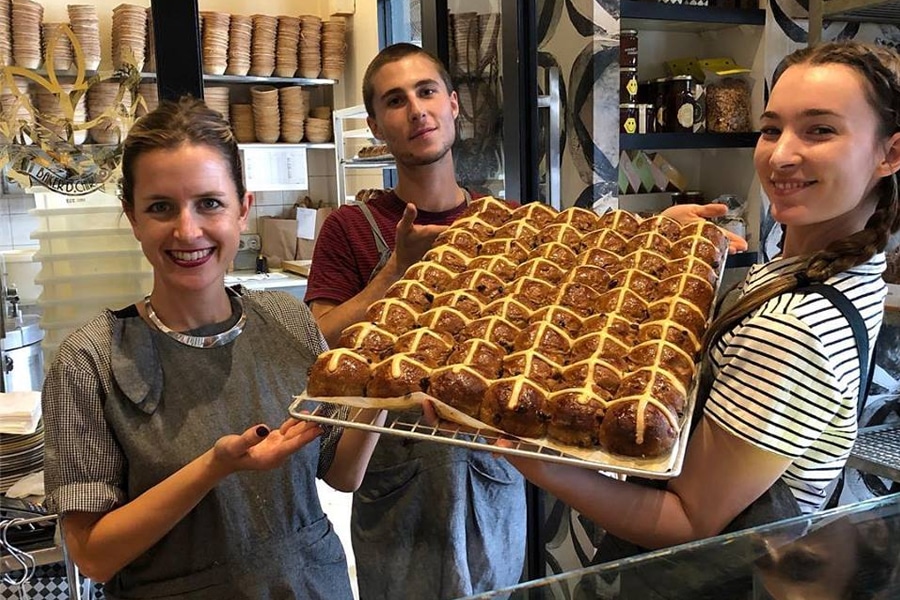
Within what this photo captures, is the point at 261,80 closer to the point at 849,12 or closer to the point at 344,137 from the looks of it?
the point at 344,137

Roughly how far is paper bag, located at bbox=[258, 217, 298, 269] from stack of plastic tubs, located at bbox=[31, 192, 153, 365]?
199cm

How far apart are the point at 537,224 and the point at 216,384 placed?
674 mm

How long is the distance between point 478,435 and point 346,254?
675 millimetres

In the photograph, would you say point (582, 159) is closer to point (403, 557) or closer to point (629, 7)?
point (629, 7)

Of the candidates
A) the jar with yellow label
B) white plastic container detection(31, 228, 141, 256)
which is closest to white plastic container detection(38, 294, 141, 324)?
white plastic container detection(31, 228, 141, 256)

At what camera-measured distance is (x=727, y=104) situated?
256cm

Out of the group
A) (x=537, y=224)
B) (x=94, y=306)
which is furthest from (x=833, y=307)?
(x=94, y=306)

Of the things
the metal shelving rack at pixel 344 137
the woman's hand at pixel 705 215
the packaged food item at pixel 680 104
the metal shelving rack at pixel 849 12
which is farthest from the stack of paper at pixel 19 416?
the metal shelving rack at pixel 849 12

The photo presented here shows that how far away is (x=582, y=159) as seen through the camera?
2344 mm

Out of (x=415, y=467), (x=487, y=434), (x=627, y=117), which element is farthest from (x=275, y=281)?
(x=487, y=434)

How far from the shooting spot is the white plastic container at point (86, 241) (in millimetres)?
2637

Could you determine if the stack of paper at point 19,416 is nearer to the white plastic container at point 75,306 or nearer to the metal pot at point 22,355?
the white plastic container at point 75,306

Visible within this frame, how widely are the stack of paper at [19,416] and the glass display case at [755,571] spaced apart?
1408mm

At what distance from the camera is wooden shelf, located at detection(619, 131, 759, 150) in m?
2.41
